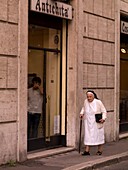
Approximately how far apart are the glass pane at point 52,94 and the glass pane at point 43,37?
0.89ft

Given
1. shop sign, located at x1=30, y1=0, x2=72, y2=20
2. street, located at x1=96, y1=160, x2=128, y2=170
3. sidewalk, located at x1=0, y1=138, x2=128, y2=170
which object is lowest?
street, located at x1=96, y1=160, x2=128, y2=170

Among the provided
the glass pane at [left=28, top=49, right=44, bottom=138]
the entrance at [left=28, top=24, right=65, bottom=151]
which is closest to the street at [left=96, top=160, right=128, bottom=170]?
the entrance at [left=28, top=24, right=65, bottom=151]

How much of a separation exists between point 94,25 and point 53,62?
2009mm

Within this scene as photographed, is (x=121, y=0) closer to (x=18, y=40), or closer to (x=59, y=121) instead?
(x=59, y=121)

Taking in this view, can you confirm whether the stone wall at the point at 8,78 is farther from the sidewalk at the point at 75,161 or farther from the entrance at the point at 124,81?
the entrance at the point at 124,81

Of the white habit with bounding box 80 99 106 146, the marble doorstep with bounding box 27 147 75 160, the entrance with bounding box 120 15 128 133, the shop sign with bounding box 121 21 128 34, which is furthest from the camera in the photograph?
the entrance with bounding box 120 15 128 133

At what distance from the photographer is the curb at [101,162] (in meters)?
10.7

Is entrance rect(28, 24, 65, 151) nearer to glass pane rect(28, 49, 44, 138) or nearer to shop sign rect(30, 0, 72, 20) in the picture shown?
glass pane rect(28, 49, 44, 138)

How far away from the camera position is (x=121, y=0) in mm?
16906

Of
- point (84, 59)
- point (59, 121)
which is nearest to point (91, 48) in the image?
point (84, 59)

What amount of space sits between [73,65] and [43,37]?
1.16 metres

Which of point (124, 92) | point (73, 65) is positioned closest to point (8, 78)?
point (73, 65)

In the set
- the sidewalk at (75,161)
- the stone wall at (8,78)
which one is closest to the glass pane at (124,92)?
the sidewalk at (75,161)

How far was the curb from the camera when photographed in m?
10.7
